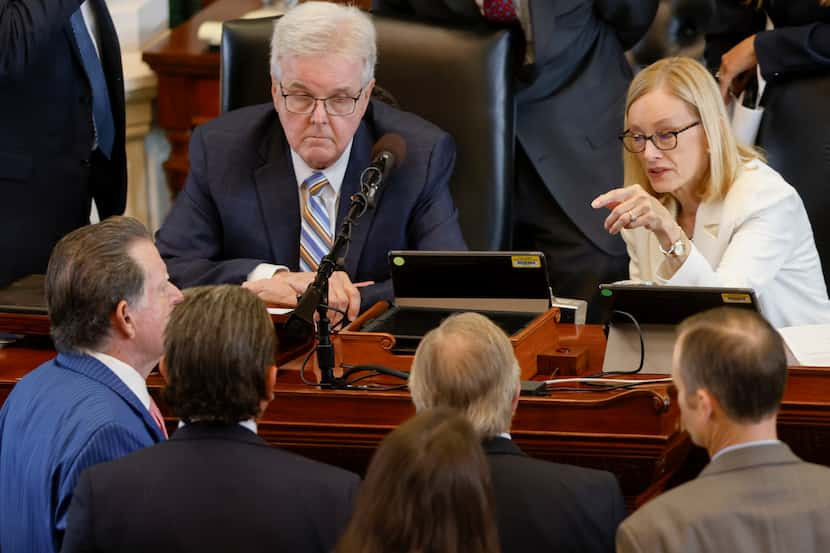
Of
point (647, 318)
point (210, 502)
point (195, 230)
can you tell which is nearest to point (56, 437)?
point (210, 502)

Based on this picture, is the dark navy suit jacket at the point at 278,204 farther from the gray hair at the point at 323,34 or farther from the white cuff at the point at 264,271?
the gray hair at the point at 323,34

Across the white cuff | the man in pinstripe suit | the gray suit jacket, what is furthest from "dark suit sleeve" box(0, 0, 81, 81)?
the gray suit jacket

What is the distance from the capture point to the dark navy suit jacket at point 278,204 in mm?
3617

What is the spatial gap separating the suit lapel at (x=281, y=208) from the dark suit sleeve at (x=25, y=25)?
0.70 metres

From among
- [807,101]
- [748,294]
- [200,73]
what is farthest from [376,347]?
[200,73]

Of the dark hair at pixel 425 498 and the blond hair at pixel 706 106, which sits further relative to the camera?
the blond hair at pixel 706 106

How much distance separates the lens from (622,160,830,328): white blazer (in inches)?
134

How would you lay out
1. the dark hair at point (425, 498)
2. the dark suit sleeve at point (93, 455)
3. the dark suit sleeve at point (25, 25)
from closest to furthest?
the dark hair at point (425, 498), the dark suit sleeve at point (93, 455), the dark suit sleeve at point (25, 25)

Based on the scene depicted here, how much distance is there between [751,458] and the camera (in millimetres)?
2062

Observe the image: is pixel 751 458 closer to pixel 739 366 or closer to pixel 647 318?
pixel 739 366

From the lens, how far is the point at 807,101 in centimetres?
404

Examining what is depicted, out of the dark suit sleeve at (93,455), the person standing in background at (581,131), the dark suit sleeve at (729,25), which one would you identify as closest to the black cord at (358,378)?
the dark suit sleeve at (93,455)

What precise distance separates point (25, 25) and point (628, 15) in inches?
65.9

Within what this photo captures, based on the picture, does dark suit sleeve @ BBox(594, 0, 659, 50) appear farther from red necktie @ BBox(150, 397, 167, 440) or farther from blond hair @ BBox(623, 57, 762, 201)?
red necktie @ BBox(150, 397, 167, 440)
